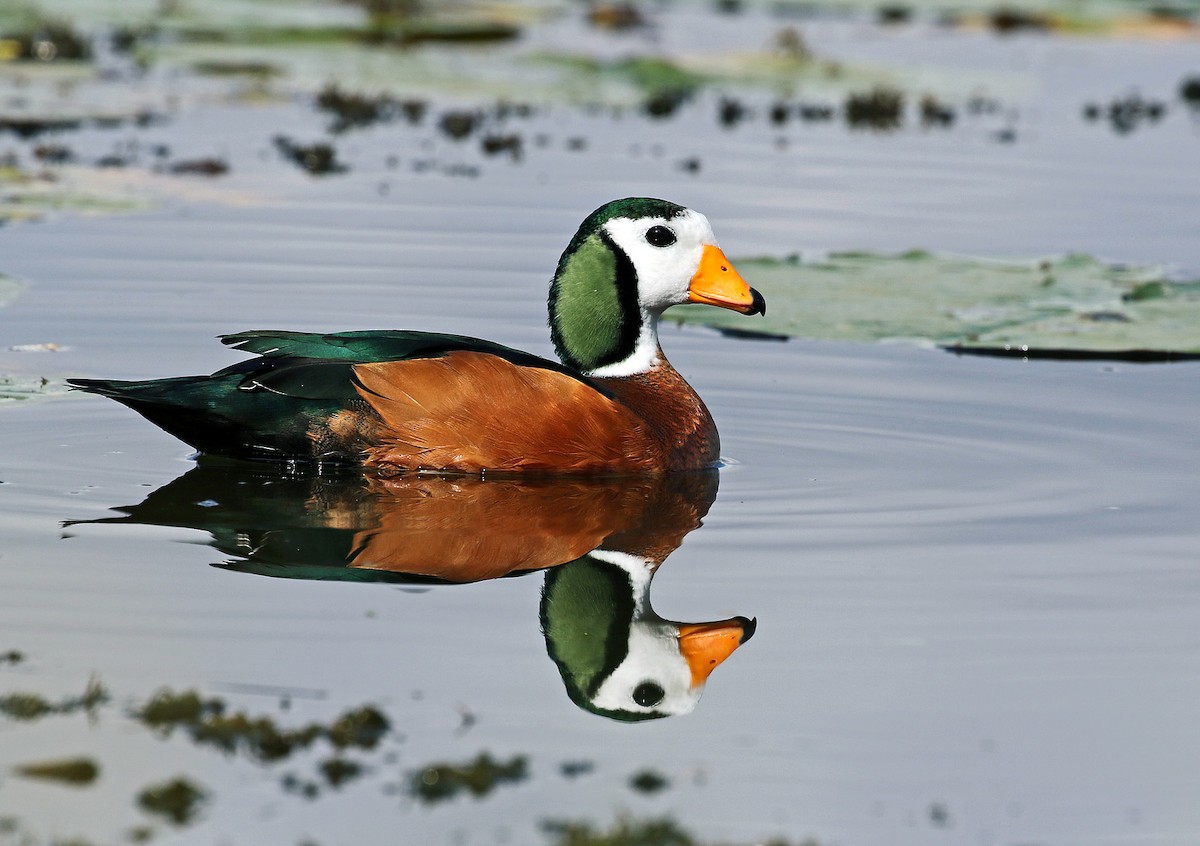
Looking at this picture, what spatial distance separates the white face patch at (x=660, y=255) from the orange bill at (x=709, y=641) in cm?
257

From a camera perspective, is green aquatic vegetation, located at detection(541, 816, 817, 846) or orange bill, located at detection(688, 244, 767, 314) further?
orange bill, located at detection(688, 244, 767, 314)

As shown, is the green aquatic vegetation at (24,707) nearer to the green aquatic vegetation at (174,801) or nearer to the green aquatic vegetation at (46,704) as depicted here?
the green aquatic vegetation at (46,704)

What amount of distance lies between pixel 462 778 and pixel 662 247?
4.11 metres

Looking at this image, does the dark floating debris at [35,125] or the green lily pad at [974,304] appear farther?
the dark floating debris at [35,125]

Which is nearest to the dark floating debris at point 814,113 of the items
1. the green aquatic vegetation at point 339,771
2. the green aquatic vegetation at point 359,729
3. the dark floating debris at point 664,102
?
the dark floating debris at point 664,102

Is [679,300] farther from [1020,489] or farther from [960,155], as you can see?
[960,155]

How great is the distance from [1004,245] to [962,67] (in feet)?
32.5

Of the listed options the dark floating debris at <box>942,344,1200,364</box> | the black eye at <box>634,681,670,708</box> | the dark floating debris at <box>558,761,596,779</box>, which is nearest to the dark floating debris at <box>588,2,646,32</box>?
the dark floating debris at <box>942,344,1200,364</box>

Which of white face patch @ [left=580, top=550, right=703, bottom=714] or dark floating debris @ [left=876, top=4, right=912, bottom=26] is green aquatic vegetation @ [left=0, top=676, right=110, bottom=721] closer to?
white face patch @ [left=580, top=550, right=703, bottom=714]

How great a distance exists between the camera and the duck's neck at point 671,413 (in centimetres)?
809

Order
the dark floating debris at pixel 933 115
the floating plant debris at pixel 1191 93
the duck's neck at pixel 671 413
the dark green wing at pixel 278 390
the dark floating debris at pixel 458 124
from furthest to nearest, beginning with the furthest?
the floating plant debris at pixel 1191 93 < the dark floating debris at pixel 933 115 < the dark floating debris at pixel 458 124 < the duck's neck at pixel 671 413 < the dark green wing at pixel 278 390

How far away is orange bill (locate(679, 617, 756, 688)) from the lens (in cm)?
570

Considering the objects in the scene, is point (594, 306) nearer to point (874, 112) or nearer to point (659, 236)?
point (659, 236)

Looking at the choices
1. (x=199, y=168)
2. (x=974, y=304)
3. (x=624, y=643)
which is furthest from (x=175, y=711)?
(x=199, y=168)
